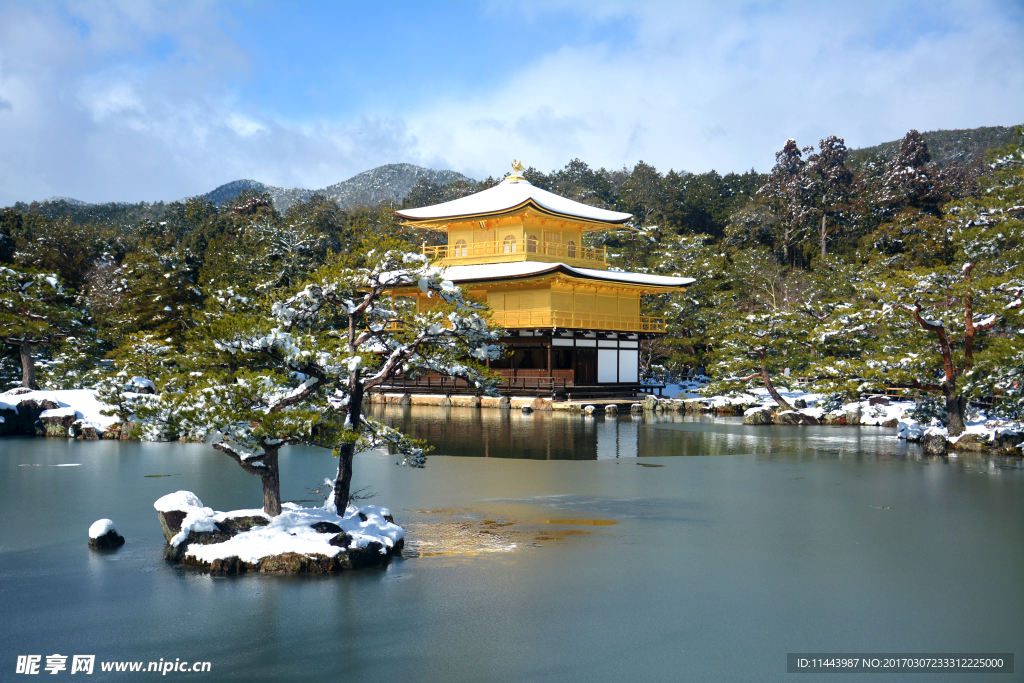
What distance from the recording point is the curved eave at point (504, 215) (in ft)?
129

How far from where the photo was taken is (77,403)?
2534cm

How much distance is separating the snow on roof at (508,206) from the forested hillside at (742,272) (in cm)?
480

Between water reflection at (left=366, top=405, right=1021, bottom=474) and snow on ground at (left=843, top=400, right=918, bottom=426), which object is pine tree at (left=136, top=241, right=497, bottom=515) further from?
snow on ground at (left=843, top=400, right=918, bottom=426)

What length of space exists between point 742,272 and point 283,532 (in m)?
39.7

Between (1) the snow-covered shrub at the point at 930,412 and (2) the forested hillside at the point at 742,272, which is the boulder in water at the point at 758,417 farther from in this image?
(1) the snow-covered shrub at the point at 930,412

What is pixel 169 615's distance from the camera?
820 cm

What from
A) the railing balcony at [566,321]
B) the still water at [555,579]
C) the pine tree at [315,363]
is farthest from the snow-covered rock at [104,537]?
the railing balcony at [566,321]

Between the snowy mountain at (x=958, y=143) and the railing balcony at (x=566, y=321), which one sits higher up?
the snowy mountain at (x=958, y=143)

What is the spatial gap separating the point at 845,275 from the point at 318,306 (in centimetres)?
3873

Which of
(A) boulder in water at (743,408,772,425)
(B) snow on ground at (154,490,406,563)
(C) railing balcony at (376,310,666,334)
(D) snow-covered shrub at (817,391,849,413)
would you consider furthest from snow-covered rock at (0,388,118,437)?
(A) boulder in water at (743,408,772,425)

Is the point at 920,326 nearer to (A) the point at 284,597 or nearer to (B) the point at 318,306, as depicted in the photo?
(B) the point at 318,306

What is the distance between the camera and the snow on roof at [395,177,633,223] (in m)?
40.6

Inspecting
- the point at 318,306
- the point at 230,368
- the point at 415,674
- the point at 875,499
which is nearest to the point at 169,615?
the point at 415,674

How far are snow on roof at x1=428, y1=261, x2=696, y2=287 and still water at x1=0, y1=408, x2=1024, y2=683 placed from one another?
1959 centimetres
